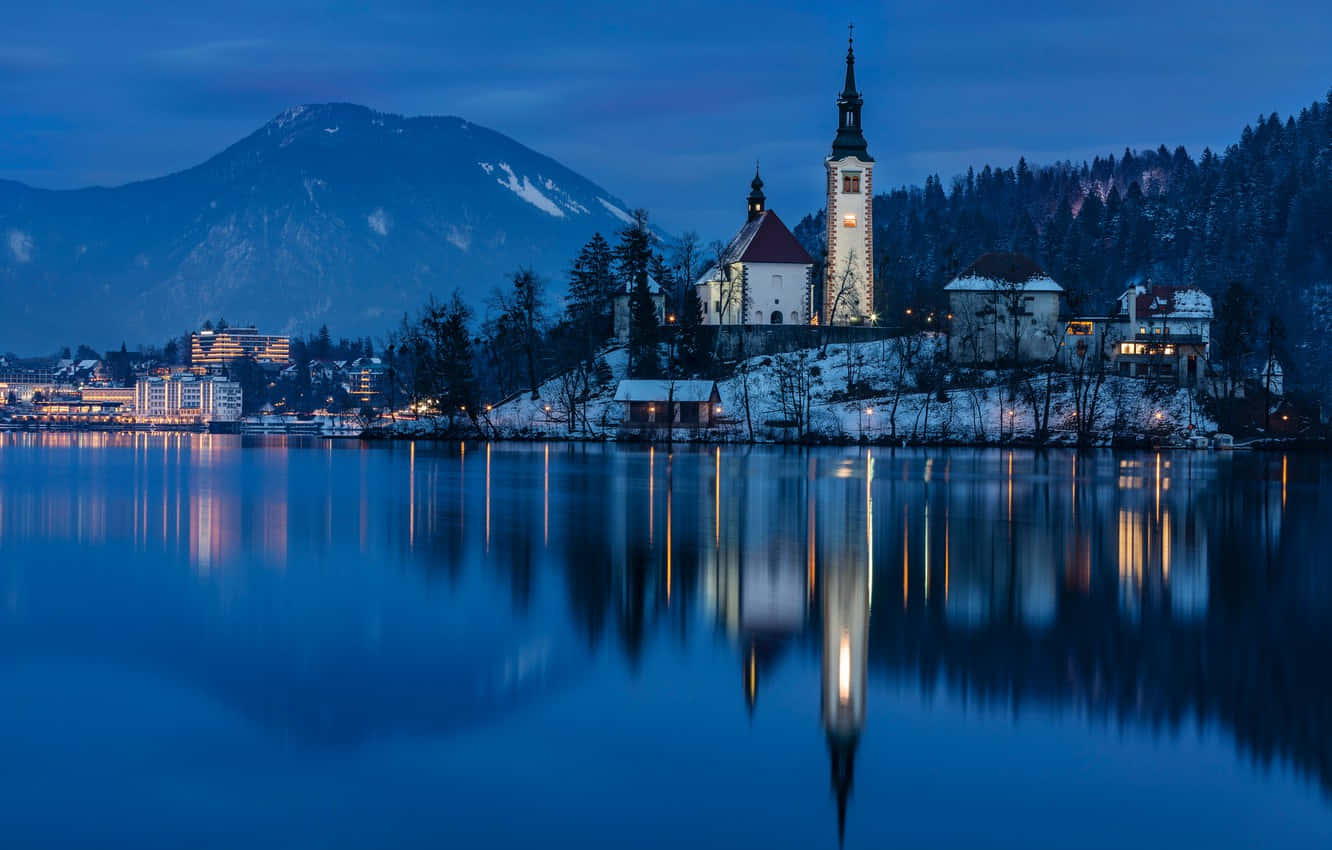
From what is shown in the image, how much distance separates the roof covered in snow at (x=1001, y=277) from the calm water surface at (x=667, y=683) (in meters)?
62.6

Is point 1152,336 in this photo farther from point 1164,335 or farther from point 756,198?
point 756,198

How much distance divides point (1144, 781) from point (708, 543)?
65.2 ft

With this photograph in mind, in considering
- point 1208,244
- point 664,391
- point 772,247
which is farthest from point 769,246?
point 1208,244

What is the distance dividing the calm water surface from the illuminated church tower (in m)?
70.2

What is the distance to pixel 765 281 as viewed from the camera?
10825 cm

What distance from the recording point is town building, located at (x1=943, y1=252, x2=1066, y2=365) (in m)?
101

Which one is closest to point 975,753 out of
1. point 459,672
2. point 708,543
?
point 459,672

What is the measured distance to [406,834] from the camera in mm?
12797

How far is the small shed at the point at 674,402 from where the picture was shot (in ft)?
320

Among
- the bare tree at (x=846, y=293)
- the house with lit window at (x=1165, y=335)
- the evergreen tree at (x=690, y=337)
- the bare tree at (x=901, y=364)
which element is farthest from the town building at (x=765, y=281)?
the house with lit window at (x=1165, y=335)

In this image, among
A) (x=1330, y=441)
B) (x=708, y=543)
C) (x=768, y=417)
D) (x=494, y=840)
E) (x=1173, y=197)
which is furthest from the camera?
(x=1173, y=197)

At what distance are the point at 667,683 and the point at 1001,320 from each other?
285ft

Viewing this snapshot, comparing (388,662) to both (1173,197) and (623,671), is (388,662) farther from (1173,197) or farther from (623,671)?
(1173,197)

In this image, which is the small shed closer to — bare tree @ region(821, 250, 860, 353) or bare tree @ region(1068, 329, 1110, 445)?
bare tree @ region(821, 250, 860, 353)
